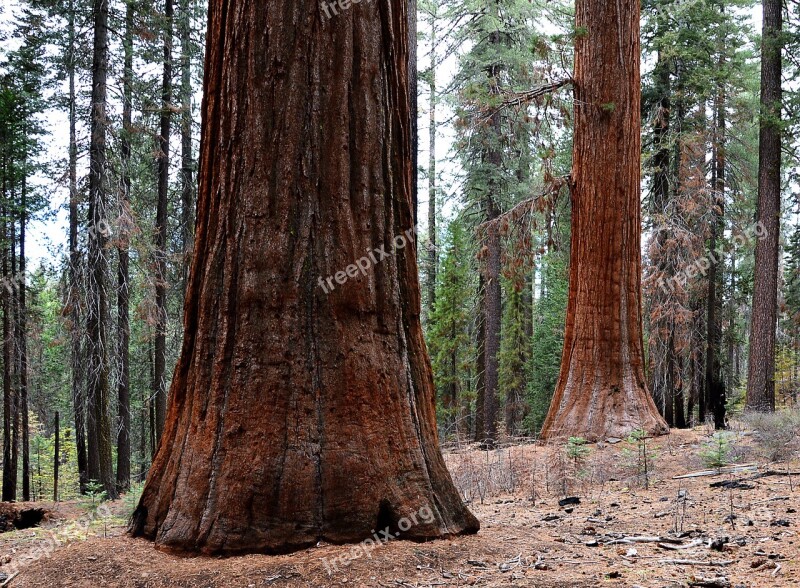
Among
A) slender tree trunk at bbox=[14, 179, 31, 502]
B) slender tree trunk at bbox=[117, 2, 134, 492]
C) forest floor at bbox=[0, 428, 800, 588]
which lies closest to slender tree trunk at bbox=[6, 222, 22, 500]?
slender tree trunk at bbox=[14, 179, 31, 502]

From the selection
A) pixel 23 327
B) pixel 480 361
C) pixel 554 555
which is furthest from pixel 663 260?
pixel 23 327

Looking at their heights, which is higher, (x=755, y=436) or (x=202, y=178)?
(x=202, y=178)

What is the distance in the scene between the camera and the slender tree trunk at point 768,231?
49.5 feet

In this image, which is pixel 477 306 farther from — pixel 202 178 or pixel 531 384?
pixel 202 178

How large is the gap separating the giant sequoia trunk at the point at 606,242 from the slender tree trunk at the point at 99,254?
1042 cm

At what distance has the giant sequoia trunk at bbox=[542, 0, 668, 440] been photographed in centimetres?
963

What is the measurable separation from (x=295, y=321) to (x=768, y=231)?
15.0 m

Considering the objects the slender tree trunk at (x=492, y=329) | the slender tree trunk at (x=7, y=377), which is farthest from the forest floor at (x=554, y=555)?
the slender tree trunk at (x=7, y=377)

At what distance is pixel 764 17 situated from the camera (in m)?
15.8

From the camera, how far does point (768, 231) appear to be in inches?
595

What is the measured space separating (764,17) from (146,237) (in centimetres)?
1667

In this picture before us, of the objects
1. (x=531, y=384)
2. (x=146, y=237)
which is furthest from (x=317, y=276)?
(x=531, y=384)

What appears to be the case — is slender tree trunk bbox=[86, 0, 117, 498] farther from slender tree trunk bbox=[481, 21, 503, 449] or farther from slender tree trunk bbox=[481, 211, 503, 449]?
slender tree trunk bbox=[481, 211, 503, 449]

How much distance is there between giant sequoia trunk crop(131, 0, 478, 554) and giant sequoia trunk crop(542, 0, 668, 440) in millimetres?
6404
